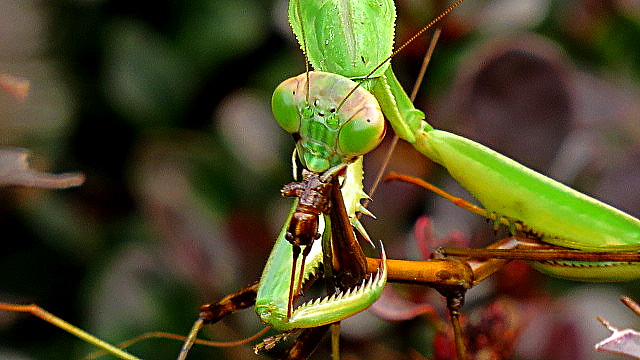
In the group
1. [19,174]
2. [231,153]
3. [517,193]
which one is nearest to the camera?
[19,174]

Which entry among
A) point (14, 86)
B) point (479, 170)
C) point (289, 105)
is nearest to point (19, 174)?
point (14, 86)

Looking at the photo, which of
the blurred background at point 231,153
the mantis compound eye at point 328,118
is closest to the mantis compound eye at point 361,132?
the mantis compound eye at point 328,118

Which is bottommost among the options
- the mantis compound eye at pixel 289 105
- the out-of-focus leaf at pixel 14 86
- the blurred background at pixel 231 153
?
the blurred background at pixel 231 153

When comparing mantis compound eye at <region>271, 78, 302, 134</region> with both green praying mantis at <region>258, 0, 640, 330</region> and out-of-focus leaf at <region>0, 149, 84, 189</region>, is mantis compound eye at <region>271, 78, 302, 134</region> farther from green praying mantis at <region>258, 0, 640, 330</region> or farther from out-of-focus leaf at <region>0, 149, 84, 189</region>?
out-of-focus leaf at <region>0, 149, 84, 189</region>

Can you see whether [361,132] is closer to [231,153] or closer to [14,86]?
[14,86]

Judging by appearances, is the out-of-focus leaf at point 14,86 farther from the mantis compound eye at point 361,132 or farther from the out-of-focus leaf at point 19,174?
the mantis compound eye at point 361,132

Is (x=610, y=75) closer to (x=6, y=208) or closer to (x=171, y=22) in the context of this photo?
(x=171, y=22)

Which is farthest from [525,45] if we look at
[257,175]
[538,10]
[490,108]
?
[257,175]

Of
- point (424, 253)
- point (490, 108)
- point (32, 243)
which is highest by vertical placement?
point (490, 108)
